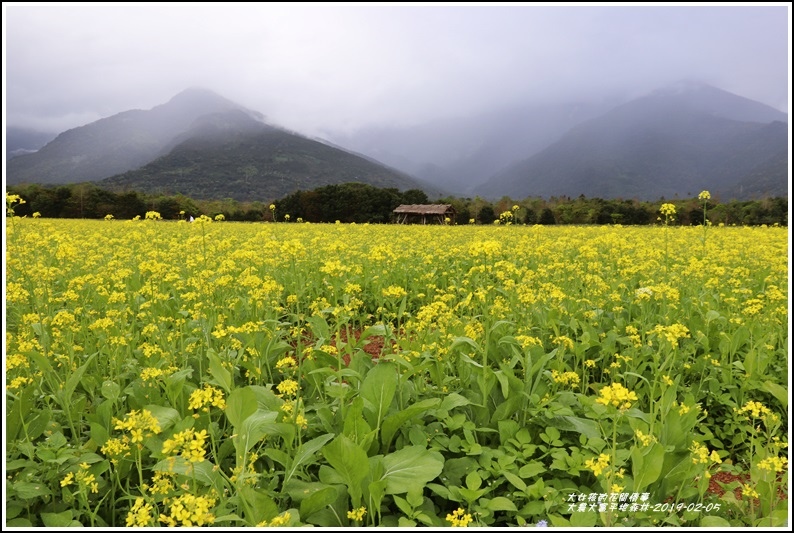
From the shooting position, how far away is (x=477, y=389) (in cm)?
312

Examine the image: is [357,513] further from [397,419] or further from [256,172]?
[256,172]

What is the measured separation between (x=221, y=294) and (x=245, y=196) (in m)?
102

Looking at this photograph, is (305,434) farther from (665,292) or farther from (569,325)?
(665,292)

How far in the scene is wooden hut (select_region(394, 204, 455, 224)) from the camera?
132 ft

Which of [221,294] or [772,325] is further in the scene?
[221,294]

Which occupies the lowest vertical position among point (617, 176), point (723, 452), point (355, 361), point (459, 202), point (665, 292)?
point (723, 452)

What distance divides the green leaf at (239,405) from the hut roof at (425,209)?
1472 inches

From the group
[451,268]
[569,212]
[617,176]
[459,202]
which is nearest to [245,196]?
[459,202]

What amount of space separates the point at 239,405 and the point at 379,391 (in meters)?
0.80

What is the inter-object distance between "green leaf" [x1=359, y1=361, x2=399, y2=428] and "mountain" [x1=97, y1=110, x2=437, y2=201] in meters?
76.3

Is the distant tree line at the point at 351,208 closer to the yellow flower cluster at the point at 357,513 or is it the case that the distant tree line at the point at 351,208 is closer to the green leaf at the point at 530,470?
the green leaf at the point at 530,470

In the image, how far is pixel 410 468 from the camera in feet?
7.14

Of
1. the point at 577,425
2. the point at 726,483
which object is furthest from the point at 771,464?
the point at 577,425

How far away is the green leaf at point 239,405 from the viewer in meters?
2.25
